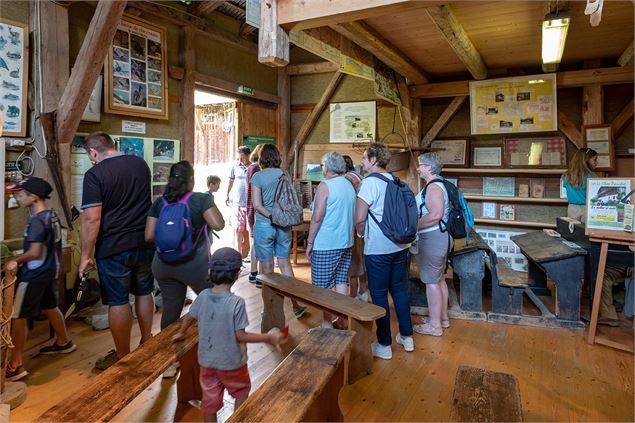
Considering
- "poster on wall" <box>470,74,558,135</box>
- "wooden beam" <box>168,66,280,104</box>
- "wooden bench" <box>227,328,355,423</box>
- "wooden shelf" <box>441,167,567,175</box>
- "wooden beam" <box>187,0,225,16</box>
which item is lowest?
"wooden bench" <box>227,328,355,423</box>

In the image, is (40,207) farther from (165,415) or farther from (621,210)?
(621,210)

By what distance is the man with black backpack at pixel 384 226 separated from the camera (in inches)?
110

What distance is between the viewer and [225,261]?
188 cm

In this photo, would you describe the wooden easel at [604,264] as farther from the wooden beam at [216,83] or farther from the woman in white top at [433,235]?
the wooden beam at [216,83]

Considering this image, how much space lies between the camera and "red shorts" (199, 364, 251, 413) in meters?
1.90

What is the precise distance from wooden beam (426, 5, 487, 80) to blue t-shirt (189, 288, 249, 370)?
2.76 metres

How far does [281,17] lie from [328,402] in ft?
7.94

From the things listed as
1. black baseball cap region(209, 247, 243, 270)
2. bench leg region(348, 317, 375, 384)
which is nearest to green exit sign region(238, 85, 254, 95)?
bench leg region(348, 317, 375, 384)

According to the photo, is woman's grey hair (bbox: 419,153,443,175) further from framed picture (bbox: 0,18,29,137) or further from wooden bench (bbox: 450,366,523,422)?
framed picture (bbox: 0,18,29,137)

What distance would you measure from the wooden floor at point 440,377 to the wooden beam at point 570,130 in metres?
2.92

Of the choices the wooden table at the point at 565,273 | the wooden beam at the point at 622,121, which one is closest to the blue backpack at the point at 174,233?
the wooden table at the point at 565,273

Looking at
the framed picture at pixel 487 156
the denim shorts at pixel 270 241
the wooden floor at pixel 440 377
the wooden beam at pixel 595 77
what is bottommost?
the wooden floor at pixel 440 377

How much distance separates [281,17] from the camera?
2.82m

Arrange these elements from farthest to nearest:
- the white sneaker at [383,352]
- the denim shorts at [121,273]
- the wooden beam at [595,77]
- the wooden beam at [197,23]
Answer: the wooden beam at [595,77] → the wooden beam at [197,23] → the white sneaker at [383,352] → the denim shorts at [121,273]
